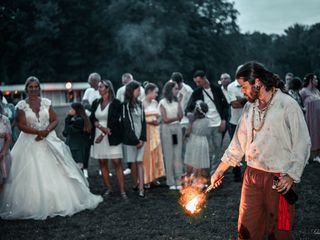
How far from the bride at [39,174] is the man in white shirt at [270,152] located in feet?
13.1

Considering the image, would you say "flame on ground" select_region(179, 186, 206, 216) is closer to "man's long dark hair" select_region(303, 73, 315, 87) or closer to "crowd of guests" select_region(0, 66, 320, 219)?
"crowd of guests" select_region(0, 66, 320, 219)

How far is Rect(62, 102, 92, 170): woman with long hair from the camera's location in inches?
329

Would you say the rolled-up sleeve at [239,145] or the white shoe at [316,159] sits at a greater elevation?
the rolled-up sleeve at [239,145]

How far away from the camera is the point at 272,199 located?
3592 mm

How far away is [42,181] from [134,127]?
199 cm

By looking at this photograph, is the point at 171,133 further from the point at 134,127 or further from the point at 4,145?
the point at 4,145

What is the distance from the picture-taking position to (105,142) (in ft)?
25.6

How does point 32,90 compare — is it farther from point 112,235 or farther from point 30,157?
point 112,235

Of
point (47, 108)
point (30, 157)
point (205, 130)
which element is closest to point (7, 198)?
point (30, 157)

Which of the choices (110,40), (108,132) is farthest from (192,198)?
(110,40)

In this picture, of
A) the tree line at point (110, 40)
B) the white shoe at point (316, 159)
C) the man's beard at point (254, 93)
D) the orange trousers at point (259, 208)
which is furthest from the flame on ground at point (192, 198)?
the tree line at point (110, 40)

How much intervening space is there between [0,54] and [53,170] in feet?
153

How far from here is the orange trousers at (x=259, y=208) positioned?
3.60 metres

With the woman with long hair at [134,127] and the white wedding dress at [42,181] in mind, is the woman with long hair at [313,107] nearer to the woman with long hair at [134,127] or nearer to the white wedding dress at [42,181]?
the woman with long hair at [134,127]
